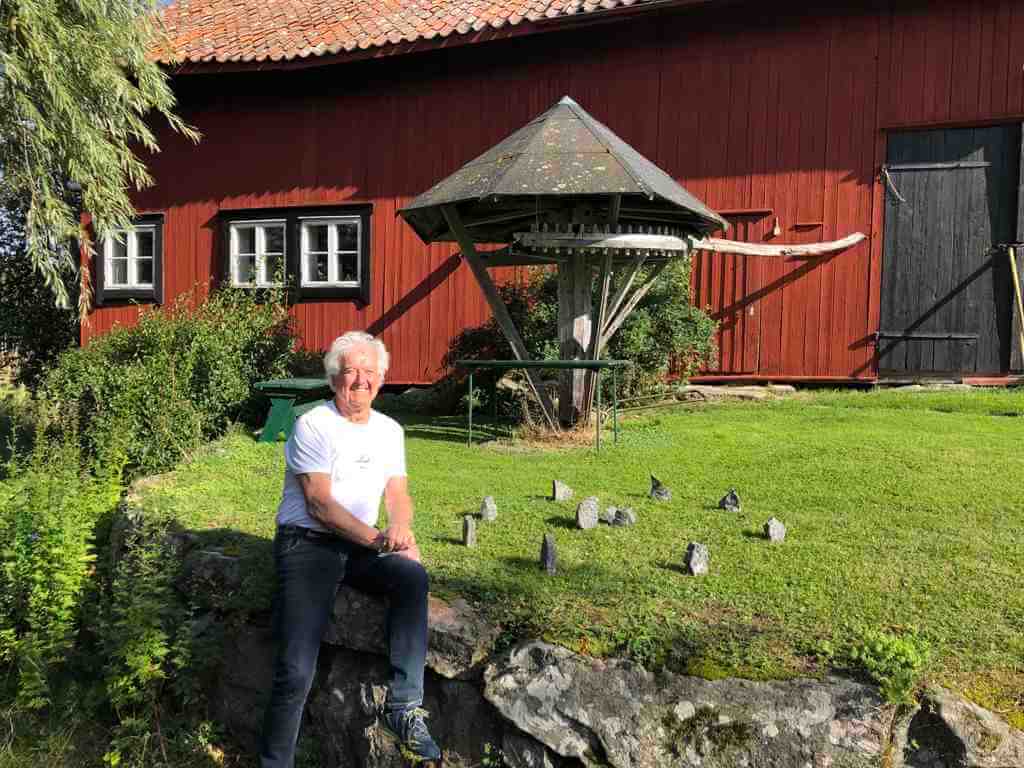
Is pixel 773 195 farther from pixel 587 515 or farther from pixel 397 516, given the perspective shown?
pixel 397 516

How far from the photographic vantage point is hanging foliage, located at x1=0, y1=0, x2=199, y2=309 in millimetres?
8594

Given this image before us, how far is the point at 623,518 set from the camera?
4.73 metres

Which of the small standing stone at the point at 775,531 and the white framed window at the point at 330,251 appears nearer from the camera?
the small standing stone at the point at 775,531

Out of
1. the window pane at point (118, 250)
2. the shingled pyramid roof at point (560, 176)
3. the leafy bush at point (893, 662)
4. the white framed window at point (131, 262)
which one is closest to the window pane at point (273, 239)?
the white framed window at point (131, 262)

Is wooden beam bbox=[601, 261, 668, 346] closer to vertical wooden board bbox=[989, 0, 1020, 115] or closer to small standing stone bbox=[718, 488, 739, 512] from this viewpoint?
small standing stone bbox=[718, 488, 739, 512]

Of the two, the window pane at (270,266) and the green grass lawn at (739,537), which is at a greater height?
the window pane at (270,266)

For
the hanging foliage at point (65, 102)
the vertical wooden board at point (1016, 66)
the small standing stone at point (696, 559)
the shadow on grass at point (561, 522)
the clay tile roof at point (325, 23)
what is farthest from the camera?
the clay tile roof at point (325, 23)

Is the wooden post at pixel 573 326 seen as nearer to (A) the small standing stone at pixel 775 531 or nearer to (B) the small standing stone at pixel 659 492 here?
(B) the small standing stone at pixel 659 492

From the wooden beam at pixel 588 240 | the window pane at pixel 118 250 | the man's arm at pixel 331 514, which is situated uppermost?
the window pane at pixel 118 250

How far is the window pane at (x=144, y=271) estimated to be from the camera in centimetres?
1395

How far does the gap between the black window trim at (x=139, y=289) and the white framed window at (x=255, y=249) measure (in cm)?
139

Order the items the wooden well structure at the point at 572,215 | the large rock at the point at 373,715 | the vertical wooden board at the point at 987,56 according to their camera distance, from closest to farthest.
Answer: the large rock at the point at 373,715 → the wooden well structure at the point at 572,215 → the vertical wooden board at the point at 987,56

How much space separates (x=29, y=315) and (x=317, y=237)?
225 inches

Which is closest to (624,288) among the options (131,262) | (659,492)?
(659,492)
